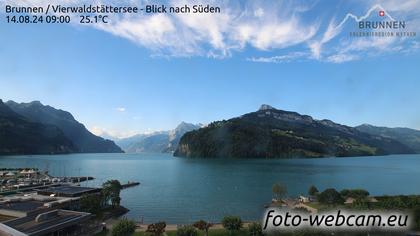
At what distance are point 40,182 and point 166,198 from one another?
5699cm

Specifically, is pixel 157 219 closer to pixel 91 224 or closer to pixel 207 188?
pixel 91 224

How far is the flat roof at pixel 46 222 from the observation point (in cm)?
4629

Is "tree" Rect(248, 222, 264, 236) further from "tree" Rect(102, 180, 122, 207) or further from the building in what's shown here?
"tree" Rect(102, 180, 122, 207)

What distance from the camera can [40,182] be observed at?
12550 centimetres

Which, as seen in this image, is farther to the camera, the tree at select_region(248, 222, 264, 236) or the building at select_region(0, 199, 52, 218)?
the building at select_region(0, 199, 52, 218)

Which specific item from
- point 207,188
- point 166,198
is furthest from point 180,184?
point 166,198

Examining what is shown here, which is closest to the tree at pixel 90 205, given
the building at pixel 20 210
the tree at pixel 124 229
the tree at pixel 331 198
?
the building at pixel 20 210

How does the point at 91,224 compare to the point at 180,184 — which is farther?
the point at 180,184

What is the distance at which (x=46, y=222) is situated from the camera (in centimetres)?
4991

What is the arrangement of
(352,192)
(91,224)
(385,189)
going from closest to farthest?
(91,224)
(352,192)
(385,189)

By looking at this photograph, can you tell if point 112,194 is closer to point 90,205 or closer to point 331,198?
point 90,205

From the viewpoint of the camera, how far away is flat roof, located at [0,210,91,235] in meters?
46.3

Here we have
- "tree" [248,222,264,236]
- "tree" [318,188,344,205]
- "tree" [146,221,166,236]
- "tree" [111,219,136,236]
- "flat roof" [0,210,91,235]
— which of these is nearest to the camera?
"flat roof" [0,210,91,235]

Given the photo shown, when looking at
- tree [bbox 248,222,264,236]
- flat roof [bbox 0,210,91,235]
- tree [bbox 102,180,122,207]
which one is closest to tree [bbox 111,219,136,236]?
flat roof [bbox 0,210,91,235]
